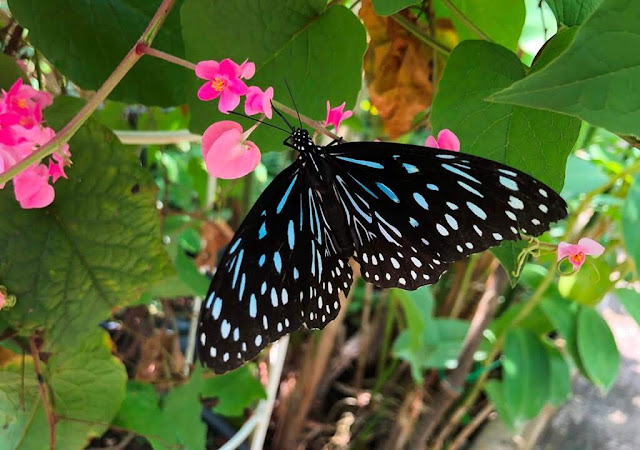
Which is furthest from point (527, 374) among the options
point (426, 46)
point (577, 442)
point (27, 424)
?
point (27, 424)

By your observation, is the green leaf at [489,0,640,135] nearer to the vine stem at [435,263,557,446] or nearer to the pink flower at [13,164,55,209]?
the pink flower at [13,164,55,209]

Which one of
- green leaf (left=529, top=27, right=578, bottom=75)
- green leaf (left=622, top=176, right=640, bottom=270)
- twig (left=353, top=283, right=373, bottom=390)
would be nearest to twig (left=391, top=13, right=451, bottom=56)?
green leaf (left=529, top=27, right=578, bottom=75)

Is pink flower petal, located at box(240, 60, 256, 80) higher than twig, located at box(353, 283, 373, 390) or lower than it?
lower

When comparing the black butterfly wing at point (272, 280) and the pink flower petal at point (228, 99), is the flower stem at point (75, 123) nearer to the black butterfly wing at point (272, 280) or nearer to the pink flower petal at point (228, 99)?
the pink flower petal at point (228, 99)

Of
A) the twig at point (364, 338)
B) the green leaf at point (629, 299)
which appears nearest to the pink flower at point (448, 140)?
the green leaf at point (629, 299)

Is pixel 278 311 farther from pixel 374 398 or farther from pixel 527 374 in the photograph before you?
pixel 374 398
